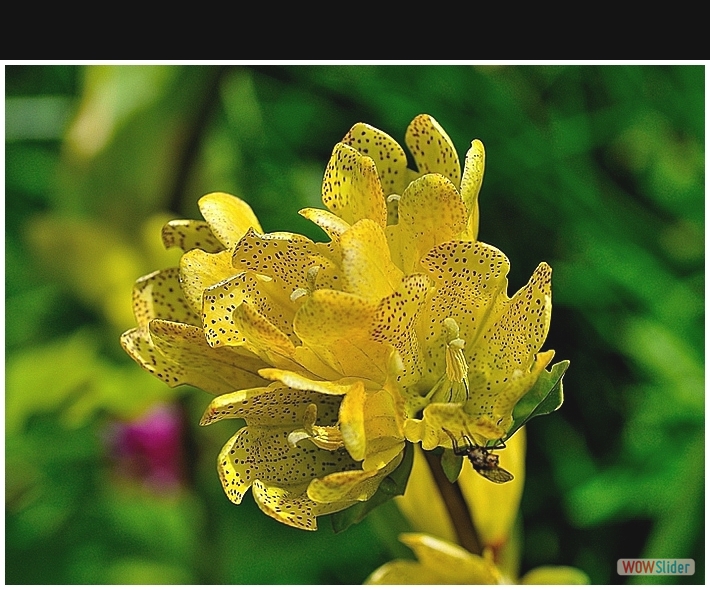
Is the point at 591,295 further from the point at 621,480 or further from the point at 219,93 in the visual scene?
the point at 219,93

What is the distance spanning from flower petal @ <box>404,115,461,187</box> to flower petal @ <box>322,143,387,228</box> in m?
0.05

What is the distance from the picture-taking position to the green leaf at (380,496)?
549 millimetres

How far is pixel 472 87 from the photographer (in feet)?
4.39

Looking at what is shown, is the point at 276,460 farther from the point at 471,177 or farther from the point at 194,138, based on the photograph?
the point at 194,138

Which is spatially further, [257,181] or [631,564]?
[257,181]

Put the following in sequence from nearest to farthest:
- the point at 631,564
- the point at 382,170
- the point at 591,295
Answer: the point at 382,170 → the point at 631,564 → the point at 591,295

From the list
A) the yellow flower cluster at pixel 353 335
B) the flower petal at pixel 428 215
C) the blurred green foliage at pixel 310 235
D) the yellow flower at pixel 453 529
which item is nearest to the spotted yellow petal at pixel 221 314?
the yellow flower cluster at pixel 353 335

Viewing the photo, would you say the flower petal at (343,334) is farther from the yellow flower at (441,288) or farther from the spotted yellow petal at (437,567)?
the spotted yellow petal at (437,567)

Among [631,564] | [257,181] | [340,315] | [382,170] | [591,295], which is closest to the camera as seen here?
[340,315]

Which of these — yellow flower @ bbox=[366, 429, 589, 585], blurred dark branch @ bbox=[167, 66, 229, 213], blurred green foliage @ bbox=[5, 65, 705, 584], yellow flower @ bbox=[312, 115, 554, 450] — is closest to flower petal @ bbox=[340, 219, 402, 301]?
yellow flower @ bbox=[312, 115, 554, 450]

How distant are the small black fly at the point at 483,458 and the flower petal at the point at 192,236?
213 mm

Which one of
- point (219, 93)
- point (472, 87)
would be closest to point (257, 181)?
point (219, 93)

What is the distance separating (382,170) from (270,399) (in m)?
0.18

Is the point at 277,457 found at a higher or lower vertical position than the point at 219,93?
lower
